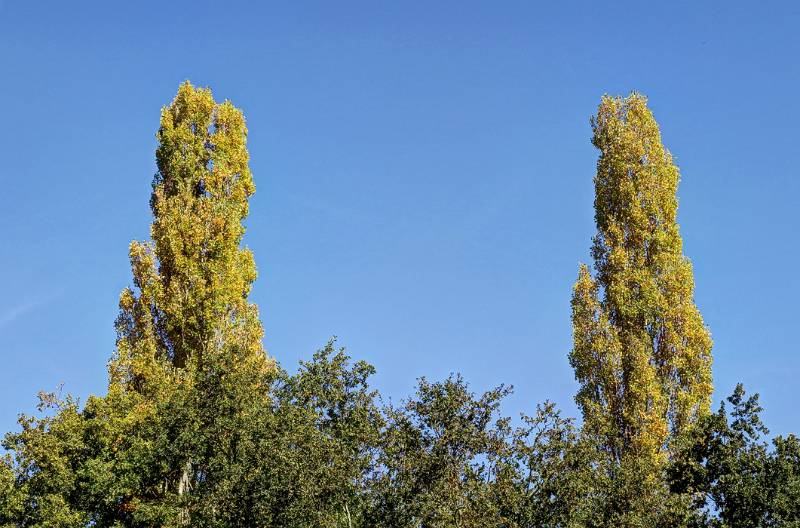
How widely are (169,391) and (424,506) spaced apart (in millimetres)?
15501

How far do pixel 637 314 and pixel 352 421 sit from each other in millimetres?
14438

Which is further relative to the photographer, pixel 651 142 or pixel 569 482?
pixel 651 142

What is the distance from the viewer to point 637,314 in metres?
40.9

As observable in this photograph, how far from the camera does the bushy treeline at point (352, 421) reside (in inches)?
1072

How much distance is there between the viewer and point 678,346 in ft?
131

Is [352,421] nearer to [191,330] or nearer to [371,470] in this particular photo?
[371,470]

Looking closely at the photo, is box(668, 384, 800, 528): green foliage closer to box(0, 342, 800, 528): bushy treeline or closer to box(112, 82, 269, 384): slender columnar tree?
box(0, 342, 800, 528): bushy treeline

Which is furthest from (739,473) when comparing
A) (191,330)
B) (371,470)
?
(191,330)

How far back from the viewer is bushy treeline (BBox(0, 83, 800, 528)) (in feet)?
89.3

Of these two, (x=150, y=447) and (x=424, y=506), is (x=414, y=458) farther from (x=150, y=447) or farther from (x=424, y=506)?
(x=150, y=447)

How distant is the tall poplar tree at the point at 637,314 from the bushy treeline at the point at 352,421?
89 mm

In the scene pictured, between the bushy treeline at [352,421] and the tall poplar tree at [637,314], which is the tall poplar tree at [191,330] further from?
the tall poplar tree at [637,314]

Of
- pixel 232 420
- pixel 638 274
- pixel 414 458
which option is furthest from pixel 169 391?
pixel 638 274

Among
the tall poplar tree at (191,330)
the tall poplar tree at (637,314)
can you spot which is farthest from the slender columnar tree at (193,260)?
the tall poplar tree at (637,314)
